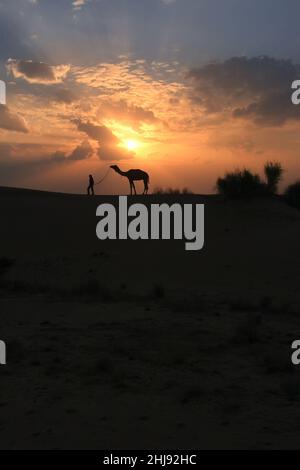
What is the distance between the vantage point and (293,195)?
130 feet

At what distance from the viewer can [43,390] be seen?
761 centimetres

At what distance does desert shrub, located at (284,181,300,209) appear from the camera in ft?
129

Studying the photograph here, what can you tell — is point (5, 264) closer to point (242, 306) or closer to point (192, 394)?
point (242, 306)

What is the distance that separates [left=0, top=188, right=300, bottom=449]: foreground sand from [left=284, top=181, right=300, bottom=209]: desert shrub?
16.4m

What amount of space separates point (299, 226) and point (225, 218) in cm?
385

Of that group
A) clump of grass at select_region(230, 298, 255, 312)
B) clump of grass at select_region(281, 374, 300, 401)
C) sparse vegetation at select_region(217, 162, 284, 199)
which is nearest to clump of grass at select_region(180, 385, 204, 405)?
clump of grass at select_region(281, 374, 300, 401)

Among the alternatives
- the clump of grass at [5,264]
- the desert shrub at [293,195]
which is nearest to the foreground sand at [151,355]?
the clump of grass at [5,264]

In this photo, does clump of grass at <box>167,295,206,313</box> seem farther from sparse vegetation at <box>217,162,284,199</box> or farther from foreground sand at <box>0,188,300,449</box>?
sparse vegetation at <box>217,162,284,199</box>

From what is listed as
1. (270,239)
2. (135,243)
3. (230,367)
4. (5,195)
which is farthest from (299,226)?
(230,367)

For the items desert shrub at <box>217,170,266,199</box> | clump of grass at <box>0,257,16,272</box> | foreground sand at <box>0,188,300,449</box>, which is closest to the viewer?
foreground sand at <box>0,188,300,449</box>

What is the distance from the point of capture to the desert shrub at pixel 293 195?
3919 centimetres

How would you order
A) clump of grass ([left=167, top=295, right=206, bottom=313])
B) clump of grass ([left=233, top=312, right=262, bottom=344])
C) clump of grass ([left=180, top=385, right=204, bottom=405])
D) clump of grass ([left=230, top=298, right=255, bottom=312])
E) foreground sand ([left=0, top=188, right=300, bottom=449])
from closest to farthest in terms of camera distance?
foreground sand ([left=0, top=188, right=300, bottom=449]) < clump of grass ([left=180, top=385, right=204, bottom=405]) < clump of grass ([left=233, top=312, right=262, bottom=344]) < clump of grass ([left=167, top=295, right=206, bottom=313]) < clump of grass ([left=230, top=298, right=255, bottom=312])
